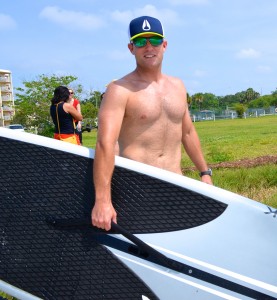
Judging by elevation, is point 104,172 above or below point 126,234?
above

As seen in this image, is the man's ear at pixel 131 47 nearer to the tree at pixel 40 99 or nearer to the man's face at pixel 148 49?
the man's face at pixel 148 49

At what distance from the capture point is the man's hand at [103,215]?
229 cm

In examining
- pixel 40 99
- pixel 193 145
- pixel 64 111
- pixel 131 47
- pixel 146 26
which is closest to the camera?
pixel 146 26

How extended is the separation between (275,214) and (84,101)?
3483 cm

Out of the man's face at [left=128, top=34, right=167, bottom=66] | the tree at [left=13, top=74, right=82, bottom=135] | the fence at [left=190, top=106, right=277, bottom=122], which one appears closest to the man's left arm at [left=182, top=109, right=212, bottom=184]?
the man's face at [left=128, top=34, right=167, bottom=66]

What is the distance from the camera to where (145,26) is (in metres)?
2.69

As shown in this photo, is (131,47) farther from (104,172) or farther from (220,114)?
(220,114)

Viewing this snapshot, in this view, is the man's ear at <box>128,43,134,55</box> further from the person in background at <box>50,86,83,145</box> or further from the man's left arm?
the person in background at <box>50,86,83,145</box>

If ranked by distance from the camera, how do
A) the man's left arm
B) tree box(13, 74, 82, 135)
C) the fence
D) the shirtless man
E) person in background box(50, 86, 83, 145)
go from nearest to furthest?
the shirtless man < the man's left arm < person in background box(50, 86, 83, 145) < tree box(13, 74, 82, 135) < the fence

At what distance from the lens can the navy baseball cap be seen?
2.69 metres

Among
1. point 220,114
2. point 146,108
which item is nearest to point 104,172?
point 146,108

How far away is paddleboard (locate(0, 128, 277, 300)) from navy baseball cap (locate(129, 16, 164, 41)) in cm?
75

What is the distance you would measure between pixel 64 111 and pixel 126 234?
5504 millimetres

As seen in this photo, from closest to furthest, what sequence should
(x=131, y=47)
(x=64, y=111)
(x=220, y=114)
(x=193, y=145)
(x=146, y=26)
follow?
(x=146, y=26), (x=131, y=47), (x=193, y=145), (x=64, y=111), (x=220, y=114)
